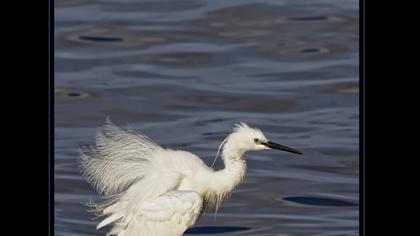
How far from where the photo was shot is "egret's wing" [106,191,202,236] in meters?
2.93

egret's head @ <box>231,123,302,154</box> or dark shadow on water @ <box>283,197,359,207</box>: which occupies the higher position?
egret's head @ <box>231,123,302,154</box>

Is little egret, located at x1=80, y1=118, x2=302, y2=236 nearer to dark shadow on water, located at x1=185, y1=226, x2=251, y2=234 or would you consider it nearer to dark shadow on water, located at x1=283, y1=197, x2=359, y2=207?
dark shadow on water, located at x1=185, y1=226, x2=251, y2=234

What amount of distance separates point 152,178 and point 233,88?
2.68 m

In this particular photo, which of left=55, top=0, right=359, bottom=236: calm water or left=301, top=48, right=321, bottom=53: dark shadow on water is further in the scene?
left=301, top=48, right=321, bottom=53: dark shadow on water

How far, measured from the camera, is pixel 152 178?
302 cm

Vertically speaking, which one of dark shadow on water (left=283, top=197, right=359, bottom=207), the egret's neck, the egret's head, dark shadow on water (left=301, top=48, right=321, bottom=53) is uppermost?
the egret's head

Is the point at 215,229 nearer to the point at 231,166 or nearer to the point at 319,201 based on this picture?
the point at 319,201

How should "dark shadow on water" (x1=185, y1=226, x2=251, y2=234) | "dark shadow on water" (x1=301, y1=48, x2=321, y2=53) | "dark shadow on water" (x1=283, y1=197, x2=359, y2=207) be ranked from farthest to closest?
1. "dark shadow on water" (x1=301, y1=48, x2=321, y2=53)
2. "dark shadow on water" (x1=283, y1=197, x2=359, y2=207)
3. "dark shadow on water" (x1=185, y1=226, x2=251, y2=234)

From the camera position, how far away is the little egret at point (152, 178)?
2.93 m

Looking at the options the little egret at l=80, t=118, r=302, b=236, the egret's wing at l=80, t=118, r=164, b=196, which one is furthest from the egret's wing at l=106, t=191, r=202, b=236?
the egret's wing at l=80, t=118, r=164, b=196
